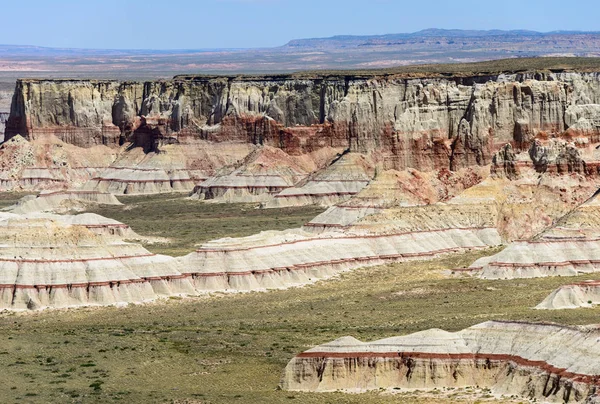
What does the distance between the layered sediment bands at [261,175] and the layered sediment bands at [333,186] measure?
14.1 feet

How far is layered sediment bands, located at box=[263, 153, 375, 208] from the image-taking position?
148125mm

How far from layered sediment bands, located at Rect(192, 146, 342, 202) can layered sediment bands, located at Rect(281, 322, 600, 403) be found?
93.0 metres

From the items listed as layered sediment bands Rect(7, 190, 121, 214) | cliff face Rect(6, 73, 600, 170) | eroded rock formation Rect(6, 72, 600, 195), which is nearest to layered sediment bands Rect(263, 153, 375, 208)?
eroded rock formation Rect(6, 72, 600, 195)

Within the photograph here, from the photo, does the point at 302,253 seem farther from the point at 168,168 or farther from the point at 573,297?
the point at 168,168

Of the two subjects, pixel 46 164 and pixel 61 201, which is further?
pixel 46 164

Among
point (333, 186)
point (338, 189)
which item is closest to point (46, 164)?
point (333, 186)

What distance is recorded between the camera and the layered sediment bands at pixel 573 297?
80.8 meters

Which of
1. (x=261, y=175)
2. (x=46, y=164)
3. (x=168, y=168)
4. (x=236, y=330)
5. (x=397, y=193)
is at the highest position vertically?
(x=236, y=330)

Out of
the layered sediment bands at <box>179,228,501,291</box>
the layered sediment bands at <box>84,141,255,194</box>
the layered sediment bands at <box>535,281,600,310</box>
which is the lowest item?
the layered sediment bands at <box>84,141,255,194</box>

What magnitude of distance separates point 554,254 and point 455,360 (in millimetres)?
38753

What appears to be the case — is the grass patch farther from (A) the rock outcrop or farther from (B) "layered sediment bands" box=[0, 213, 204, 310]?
(A) the rock outcrop

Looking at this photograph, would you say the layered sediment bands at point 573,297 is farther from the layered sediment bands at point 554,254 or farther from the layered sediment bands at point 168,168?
the layered sediment bands at point 168,168

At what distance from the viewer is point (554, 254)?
318ft

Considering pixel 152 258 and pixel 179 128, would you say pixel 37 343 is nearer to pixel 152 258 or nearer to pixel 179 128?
pixel 152 258
